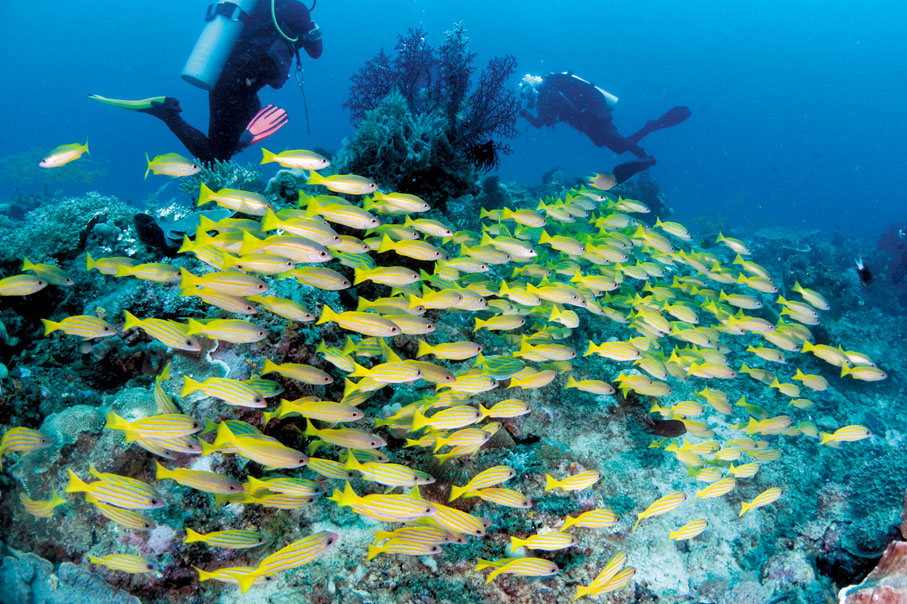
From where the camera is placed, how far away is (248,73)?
9.47 meters

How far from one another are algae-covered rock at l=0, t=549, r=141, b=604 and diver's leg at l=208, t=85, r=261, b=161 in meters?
7.89

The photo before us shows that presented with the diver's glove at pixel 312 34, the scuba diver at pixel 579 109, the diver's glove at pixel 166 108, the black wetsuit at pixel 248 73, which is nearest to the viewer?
the diver's glove at pixel 166 108

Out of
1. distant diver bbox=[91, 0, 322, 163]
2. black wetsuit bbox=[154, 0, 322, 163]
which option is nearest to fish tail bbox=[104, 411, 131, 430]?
distant diver bbox=[91, 0, 322, 163]

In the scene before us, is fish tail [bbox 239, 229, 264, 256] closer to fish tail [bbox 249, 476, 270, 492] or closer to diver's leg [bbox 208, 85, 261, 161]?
fish tail [bbox 249, 476, 270, 492]

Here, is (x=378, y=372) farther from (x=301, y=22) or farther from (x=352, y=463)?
(x=301, y=22)

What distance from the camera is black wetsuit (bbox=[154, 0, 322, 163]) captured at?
902 cm

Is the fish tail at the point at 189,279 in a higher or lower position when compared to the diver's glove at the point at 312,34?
lower

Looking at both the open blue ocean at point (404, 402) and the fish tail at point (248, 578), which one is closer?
the fish tail at point (248, 578)

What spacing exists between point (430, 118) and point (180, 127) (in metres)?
5.03

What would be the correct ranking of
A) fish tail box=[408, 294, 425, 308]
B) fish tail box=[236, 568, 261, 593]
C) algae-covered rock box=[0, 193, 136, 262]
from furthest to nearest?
algae-covered rock box=[0, 193, 136, 262] → fish tail box=[408, 294, 425, 308] → fish tail box=[236, 568, 261, 593]

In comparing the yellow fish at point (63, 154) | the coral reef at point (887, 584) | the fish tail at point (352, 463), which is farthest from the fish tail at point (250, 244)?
the coral reef at point (887, 584)

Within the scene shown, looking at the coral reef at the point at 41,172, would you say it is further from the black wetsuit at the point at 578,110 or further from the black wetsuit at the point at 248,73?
the black wetsuit at the point at 578,110

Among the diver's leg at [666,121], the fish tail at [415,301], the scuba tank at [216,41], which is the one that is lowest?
the fish tail at [415,301]

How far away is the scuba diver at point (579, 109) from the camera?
1856 centimetres
